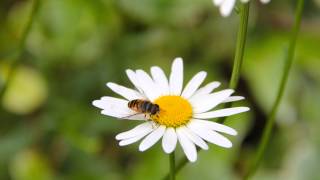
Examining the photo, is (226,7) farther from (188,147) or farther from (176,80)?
(176,80)

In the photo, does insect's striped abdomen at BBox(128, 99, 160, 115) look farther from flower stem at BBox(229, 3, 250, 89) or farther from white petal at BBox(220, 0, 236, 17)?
white petal at BBox(220, 0, 236, 17)

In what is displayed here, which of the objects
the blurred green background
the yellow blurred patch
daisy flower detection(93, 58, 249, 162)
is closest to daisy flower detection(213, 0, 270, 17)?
daisy flower detection(93, 58, 249, 162)

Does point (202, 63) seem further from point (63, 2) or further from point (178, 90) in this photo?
point (178, 90)

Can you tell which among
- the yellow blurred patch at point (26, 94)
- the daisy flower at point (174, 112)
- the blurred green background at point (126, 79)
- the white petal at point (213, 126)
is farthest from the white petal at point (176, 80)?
the yellow blurred patch at point (26, 94)

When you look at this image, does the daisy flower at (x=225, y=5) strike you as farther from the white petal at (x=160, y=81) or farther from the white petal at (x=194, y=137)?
the white petal at (x=160, y=81)

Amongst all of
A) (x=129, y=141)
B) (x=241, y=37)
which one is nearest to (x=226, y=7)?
(x=241, y=37)
